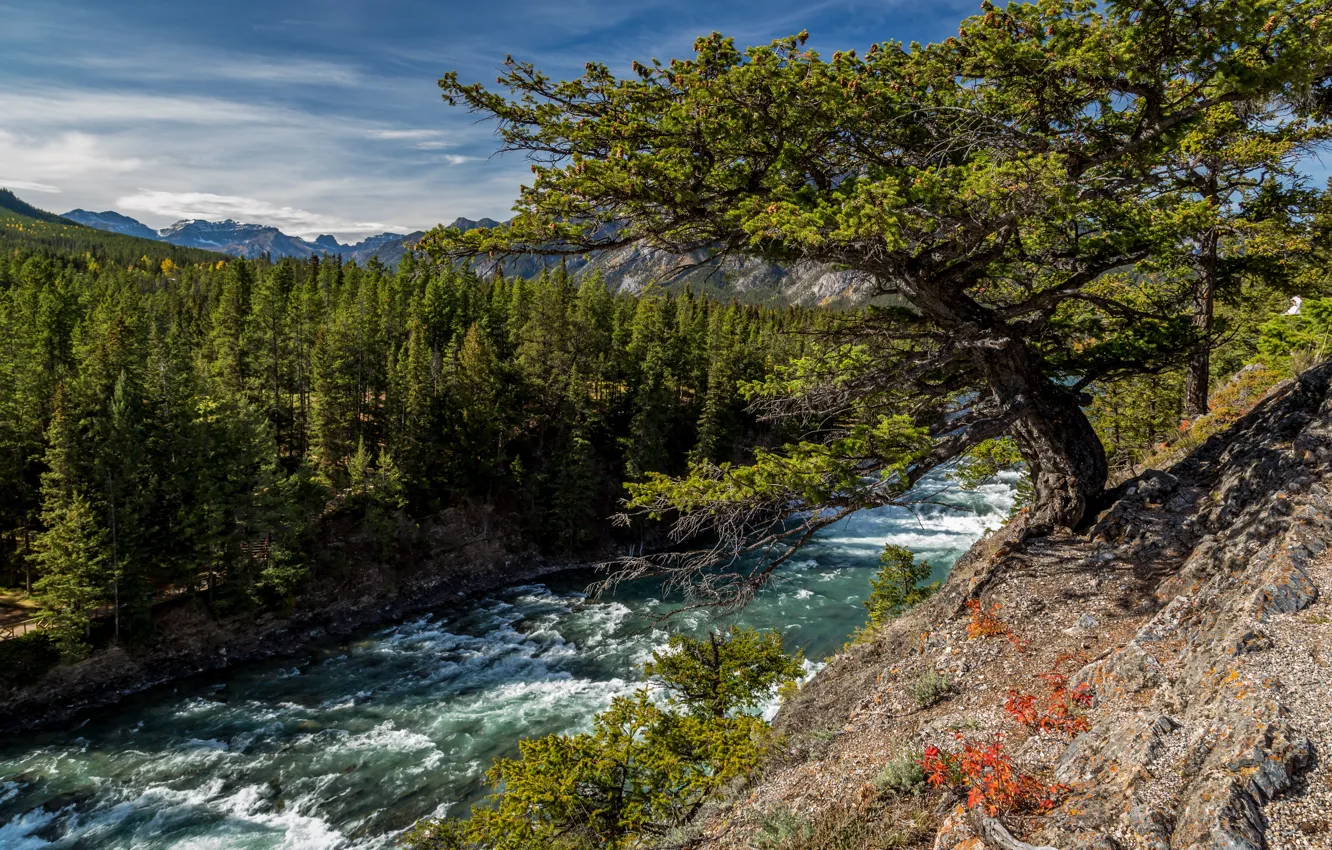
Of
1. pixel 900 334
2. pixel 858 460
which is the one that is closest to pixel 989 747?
pixel 858 460

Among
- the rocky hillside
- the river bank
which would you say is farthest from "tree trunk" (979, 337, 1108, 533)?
the river bank

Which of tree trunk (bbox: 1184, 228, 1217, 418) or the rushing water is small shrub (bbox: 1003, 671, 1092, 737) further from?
the rushing water

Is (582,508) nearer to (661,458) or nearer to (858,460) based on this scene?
(661,458)

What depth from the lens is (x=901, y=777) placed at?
646 centimetres

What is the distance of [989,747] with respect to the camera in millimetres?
6551

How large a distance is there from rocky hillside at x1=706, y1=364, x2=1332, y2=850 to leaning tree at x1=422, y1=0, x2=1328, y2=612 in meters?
2.31

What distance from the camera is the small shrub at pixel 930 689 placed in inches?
324

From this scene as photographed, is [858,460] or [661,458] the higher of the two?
[858,460]

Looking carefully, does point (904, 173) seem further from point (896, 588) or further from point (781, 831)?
point (896, 588)

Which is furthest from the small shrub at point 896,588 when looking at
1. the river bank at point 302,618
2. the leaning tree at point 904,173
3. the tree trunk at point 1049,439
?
the river bank at point 302,618

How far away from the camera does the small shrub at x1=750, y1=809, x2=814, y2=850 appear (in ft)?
20.9

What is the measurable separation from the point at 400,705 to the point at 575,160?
26418 mm

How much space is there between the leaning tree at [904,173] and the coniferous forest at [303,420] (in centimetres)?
657

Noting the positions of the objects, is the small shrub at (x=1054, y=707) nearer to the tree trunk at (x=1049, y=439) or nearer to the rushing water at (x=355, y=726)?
the tree trunk at (x=1049, y=439)
